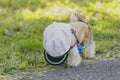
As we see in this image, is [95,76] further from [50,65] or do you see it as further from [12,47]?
[12,47]

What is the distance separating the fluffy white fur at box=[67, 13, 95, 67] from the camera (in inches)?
238

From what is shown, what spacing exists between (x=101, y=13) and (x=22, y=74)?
12.1 feet

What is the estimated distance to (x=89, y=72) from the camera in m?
5.82

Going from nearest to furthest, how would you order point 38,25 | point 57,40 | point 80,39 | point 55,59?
point 57,40
point 55,59
point 80,39
point 38,25

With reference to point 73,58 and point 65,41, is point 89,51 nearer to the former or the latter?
point 73,58

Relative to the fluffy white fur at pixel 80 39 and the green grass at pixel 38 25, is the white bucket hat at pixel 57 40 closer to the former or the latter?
the fluffy white fur at pixel 80 39

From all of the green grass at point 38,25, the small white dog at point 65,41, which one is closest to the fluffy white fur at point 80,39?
the small white dog at point 65,41

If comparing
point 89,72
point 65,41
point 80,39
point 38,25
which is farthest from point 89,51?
point 38,25

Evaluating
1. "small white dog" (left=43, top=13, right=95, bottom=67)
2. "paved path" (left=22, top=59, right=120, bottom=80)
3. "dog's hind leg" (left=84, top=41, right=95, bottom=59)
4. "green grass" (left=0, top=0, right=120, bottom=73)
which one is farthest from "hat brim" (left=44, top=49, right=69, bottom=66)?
"dog's hind leg" (left=84, top=41, right=95, bottom=59)

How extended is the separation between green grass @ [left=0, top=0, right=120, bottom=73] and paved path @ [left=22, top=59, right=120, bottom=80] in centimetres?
49

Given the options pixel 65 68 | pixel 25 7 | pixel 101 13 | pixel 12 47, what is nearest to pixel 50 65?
pixel 65 68

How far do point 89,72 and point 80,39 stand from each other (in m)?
0.72

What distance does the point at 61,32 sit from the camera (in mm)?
5762

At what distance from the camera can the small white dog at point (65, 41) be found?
18.8 ft
